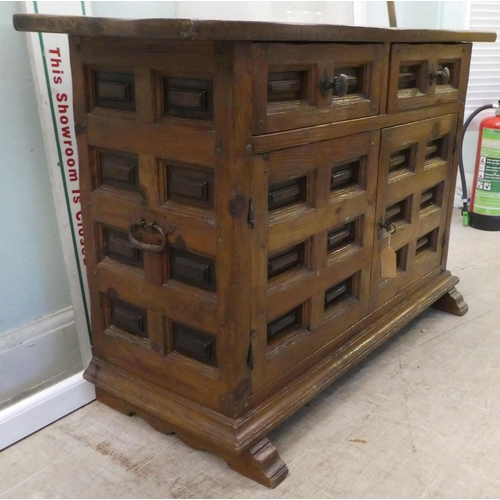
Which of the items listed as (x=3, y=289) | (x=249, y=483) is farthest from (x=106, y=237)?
(x=249, y=483)

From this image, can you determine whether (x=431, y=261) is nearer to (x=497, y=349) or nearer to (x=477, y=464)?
(x=497, y=349)

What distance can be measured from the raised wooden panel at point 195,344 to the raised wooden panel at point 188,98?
39 cm

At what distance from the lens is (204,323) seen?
1020 mm

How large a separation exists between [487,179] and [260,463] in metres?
1.76

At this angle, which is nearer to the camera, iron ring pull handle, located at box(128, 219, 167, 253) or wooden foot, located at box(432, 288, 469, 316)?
iron ring pull handle, located at box(128, 219, 167, 253)

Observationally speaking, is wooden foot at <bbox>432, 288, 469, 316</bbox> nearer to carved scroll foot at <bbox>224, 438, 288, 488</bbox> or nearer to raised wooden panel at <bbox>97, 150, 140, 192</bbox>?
carved scroll foot at <bbox>224, 438, 288, 488</bbox>

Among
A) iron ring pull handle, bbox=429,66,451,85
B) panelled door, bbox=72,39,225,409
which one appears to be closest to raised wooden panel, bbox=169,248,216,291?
panelled door, bbox=72,39,225,409

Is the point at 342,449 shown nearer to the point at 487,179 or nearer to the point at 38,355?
the point at 38,355

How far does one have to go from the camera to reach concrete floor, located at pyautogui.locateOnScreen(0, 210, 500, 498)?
1021mm

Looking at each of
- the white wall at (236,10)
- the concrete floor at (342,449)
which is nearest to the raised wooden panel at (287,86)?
the white wall at (236,10)

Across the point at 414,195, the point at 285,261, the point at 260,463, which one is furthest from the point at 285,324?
the point at 414,195

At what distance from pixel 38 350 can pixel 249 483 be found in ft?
1.87

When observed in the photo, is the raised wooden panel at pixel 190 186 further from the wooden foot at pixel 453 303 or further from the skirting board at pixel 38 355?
the wooden foot at pixel 453 303

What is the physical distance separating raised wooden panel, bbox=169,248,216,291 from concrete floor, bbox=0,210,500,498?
345mm
